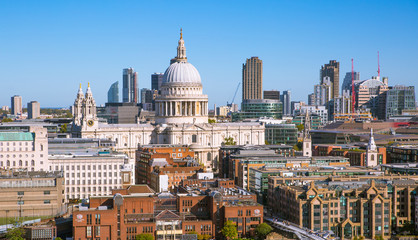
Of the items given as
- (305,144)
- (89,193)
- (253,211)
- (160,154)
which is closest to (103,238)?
(253,211)

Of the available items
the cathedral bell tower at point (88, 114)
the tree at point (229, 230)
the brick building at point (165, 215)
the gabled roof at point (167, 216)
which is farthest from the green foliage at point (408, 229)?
the cathedral bell tower at point (88, 114)

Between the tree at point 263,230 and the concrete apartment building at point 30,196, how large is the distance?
2929cm

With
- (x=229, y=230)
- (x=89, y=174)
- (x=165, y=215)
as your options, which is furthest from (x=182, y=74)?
(x=229, y=230)

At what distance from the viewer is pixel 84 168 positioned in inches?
4715

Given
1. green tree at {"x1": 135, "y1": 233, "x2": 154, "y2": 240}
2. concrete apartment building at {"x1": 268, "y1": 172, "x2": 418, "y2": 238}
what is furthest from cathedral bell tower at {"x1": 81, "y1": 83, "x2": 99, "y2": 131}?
green tree at {"x1": 135, "y1": 233, "x2": 154, "y2": 240}

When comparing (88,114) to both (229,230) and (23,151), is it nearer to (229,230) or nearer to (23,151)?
(23,151)

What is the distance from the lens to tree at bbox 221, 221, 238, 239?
9088cm

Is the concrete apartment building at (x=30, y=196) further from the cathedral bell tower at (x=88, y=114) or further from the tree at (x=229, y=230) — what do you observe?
the cathedral bell tower at (x=88, y=114)

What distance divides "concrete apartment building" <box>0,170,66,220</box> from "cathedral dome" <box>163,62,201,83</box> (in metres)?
82.4

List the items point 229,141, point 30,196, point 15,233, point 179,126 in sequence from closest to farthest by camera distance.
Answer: point 15,233 → point 30,196 → point 179,126 → point 229,141

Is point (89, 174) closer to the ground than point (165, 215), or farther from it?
farther from it

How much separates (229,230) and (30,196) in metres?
29.4

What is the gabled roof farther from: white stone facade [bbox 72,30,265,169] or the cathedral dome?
the cathedral dome

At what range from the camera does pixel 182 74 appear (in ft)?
604
